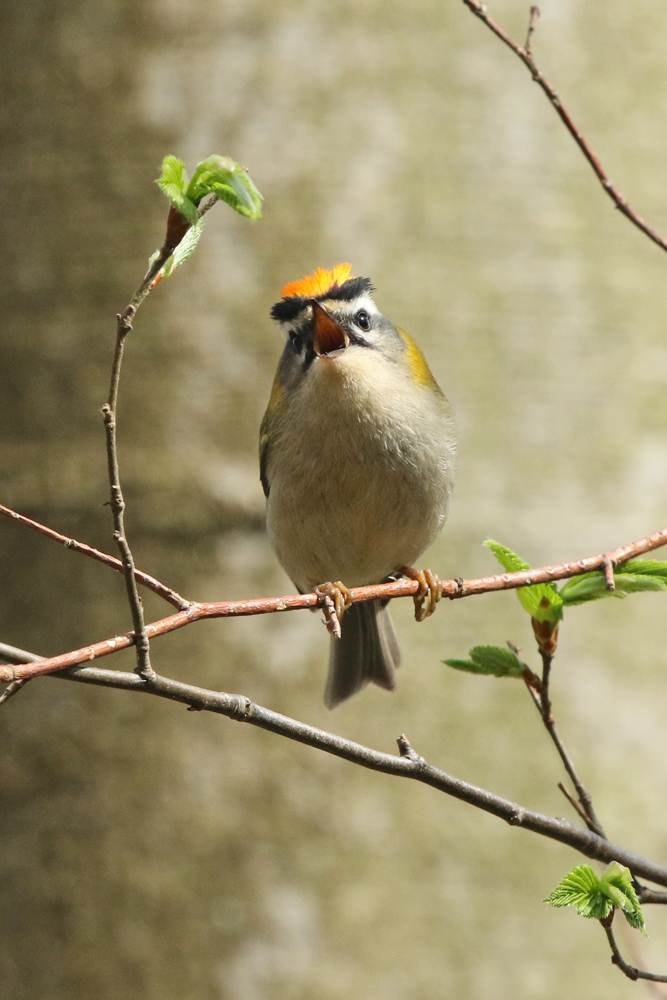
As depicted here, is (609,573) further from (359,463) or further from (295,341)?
(295,341)

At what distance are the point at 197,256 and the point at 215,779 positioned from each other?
1.38 metres

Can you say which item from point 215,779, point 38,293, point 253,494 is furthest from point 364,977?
point 38,293

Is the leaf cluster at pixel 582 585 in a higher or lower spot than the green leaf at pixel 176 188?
lower

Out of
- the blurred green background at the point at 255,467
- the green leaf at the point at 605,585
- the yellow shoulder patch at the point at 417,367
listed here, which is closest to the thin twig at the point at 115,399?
the green leaf at the point at 605,585

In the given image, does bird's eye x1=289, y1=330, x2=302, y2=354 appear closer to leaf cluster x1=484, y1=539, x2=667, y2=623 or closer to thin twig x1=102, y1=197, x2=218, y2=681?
leaf cluster x1=484, y1=539, x2=667, y2=623

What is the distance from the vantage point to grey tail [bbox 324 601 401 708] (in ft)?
7.49

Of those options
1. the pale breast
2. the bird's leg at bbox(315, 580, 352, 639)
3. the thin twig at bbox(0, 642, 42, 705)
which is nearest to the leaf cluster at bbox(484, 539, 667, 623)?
the bird's leg at bbox(315, 580, 352, 639)

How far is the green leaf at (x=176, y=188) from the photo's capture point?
0.86 m

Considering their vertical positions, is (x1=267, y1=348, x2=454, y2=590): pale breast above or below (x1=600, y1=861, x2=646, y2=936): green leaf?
above

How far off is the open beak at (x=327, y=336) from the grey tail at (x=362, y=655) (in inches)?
24.5

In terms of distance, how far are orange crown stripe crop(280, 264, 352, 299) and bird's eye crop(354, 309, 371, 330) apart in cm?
7

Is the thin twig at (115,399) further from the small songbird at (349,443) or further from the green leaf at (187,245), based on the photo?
the small songbird at (349,443)

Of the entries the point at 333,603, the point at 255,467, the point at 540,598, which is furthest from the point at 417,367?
the point at 540,598

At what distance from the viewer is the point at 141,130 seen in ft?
8.82
